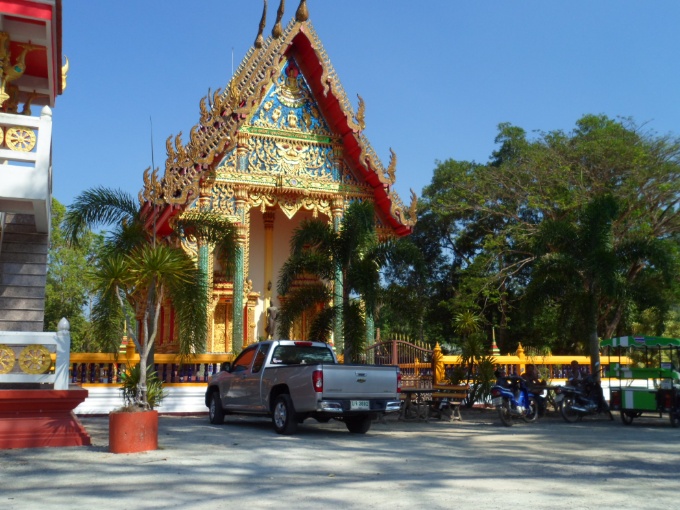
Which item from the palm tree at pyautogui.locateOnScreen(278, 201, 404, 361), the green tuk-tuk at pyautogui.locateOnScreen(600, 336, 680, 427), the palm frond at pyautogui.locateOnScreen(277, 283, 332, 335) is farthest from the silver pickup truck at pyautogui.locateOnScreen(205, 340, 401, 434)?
the green tuk-tuk at pyautogui.locateOnScreen(600, 336, 680, 427)

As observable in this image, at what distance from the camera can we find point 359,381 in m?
11.4

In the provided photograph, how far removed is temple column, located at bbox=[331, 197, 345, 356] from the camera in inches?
604

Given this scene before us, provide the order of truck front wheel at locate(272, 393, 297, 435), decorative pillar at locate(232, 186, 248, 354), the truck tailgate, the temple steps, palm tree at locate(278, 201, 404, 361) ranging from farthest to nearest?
decorative pillar at locate(232, 186, 248, 354), palm tree at locate(278, 201, 404, 361), truck front wheel at locate(272, 393, 297, 435), the truck tailgate, the temple steps

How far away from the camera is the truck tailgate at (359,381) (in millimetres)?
11117

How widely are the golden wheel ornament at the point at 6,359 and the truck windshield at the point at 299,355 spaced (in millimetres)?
4220

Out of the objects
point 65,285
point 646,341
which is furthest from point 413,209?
point 65,285

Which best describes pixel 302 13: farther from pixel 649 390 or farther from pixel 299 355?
pixel 649 390

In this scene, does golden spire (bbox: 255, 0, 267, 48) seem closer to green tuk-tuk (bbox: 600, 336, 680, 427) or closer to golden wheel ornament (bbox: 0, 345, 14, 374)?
green tuk-tuk (bbox: 600, 336, 680, 427)

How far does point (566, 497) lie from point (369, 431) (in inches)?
255

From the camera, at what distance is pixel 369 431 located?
12.6m

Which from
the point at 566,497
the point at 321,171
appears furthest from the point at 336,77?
the point at 566,497

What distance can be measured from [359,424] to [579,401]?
4.70m

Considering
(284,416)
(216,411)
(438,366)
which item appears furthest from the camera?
(438,366)

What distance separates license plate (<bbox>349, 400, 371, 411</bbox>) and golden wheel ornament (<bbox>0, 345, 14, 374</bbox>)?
4508mm
